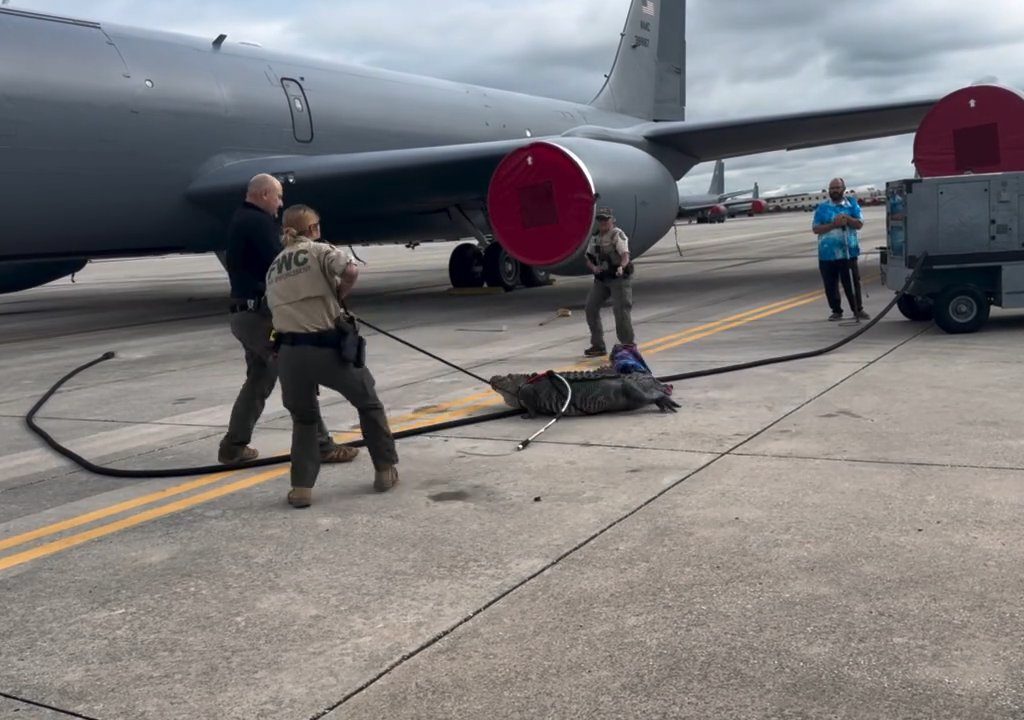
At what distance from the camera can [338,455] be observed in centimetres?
564

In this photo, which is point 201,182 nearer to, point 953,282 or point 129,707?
point 953,282

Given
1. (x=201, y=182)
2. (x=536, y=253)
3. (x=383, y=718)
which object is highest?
(x=201, y=182)

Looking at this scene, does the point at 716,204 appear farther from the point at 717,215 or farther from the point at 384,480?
the point at 717,215

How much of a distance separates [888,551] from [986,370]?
13.5ft

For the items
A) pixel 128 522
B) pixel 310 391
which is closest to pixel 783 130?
pixel 310 391

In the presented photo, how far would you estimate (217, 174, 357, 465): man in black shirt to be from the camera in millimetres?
5520

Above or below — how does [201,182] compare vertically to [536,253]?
above

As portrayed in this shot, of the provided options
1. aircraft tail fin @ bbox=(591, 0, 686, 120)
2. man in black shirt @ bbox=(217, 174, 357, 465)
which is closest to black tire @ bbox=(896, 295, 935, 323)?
man in black shirt @ bbox=(217, 174, 357, 465)

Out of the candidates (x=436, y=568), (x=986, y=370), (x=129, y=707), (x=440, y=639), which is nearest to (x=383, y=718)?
(x=440, y=639)

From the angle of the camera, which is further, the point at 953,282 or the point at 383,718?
the point at 953,282

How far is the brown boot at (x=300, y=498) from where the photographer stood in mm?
4777

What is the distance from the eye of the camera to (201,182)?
12.4 metres

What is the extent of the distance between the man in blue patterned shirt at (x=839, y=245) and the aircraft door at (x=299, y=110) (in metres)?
6.95

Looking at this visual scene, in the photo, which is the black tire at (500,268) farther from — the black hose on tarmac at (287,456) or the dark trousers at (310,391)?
the dark trousers at (310,391)
